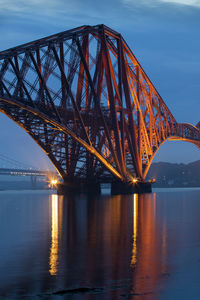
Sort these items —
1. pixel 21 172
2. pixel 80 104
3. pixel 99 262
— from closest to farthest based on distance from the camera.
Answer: pixel 99 262, pixel 80 104, pixel 21 172

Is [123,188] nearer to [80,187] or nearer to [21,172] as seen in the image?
[80,187]

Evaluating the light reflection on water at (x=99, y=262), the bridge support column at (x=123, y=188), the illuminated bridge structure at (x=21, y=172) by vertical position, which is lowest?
the light reflection on water at (x=99, y=262)

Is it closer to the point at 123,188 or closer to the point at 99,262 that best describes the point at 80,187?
the point at 123,188

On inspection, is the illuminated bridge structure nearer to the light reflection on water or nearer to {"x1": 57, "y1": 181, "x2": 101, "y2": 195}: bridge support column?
{"x1": 57, "y1": 181, "x2": 101, "y2": 195}: bridge support column

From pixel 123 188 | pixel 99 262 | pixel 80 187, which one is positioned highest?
pixel 80 187

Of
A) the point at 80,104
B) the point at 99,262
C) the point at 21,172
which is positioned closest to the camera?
the point at 99,262

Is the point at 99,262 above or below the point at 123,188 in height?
below

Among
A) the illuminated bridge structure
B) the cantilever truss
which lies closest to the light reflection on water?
the cantilever truss

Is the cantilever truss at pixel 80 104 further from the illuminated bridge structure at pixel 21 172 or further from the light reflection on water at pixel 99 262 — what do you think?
the illuminated bridge structure at pixel 21 172

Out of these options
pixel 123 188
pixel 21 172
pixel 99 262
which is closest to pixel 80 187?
pixel 123 188

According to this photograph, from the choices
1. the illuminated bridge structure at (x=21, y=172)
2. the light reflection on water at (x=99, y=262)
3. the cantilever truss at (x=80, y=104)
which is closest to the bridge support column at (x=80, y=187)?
the cantilever truss at (x=80, y=104)

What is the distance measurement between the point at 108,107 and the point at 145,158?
22.1 m

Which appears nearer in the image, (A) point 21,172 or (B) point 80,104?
(B) point 80,104

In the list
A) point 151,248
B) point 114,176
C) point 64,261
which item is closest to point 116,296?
point 64,261
